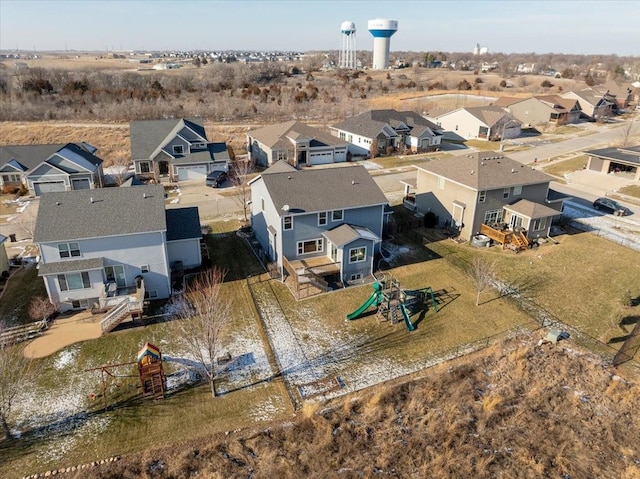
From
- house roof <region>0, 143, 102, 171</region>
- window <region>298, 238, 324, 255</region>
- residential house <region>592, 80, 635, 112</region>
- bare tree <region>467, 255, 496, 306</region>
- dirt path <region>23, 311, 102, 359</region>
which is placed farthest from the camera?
residential house <region>592, 80, 635, 112</region>

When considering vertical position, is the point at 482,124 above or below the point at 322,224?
above

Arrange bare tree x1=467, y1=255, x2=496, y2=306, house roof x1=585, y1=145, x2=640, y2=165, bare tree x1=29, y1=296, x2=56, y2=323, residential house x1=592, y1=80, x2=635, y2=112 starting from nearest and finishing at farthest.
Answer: bare tree x1=29, y1=296, x2=56, y2=323, bare tree x1=467, y1=255, x2=496, y2=306, house roof x1=585, y1=145, x2=640, y2=165, residential house x1=592, y1=80, x2=635, y2=112

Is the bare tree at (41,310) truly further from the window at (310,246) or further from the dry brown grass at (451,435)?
the window at (310,246)

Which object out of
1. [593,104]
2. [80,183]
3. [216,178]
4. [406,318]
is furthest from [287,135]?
[593,104]

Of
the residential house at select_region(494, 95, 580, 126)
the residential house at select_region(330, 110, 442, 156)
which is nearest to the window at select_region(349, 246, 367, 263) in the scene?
the residential house at select_region(330, 110, 442, 156)

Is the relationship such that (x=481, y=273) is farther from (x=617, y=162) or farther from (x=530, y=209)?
(x=617, y=162)

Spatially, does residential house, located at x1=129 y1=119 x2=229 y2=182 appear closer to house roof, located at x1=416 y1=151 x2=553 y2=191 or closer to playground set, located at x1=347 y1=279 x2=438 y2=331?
house roof, located at x1=416 y1=151 x2=553 y2=191

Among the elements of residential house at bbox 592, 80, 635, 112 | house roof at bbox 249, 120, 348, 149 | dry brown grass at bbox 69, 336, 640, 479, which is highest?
residential house at bbox 592, 80, 635, 112
